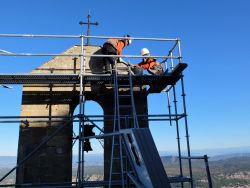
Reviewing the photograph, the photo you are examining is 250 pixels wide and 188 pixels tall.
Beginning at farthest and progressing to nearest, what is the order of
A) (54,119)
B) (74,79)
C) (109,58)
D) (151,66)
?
(151,66) → (109,58) → (54,119) → (74,79)

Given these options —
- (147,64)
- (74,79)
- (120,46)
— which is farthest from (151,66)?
(74,79)

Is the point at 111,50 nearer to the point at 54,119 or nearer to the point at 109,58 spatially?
the point at 109,58

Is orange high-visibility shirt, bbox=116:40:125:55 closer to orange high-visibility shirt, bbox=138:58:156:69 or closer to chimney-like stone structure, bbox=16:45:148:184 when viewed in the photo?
chimney-like stone structure, bbox=16:45:148:184

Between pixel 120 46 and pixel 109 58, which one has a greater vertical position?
pixel 120 46

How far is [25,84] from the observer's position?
9766 mm

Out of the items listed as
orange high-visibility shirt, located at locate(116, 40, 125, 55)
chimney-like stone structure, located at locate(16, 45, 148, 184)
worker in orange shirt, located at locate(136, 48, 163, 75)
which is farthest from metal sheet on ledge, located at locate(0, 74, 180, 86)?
orange high-visibility shirt, located at locate(116, 40, 125, 55)

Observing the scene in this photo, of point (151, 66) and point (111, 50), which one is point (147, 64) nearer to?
point (151, 66)

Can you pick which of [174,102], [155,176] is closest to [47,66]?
[174,102]

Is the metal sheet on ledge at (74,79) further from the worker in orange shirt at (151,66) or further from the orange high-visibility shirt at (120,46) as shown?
the orange high-visibility shirt at (120,46)

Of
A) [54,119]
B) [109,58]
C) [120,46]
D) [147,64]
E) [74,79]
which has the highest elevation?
[120,46]

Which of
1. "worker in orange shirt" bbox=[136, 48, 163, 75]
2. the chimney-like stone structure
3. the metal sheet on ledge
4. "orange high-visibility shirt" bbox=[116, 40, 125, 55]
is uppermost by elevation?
"orange high-visibility shirt" bbox=[116, 40, 125, 55]

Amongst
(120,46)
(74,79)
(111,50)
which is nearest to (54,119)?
(74,79)

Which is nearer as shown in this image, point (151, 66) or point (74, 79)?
point (74, 79)

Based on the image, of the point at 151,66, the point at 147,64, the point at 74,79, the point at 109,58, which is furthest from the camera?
the point at 147,64
